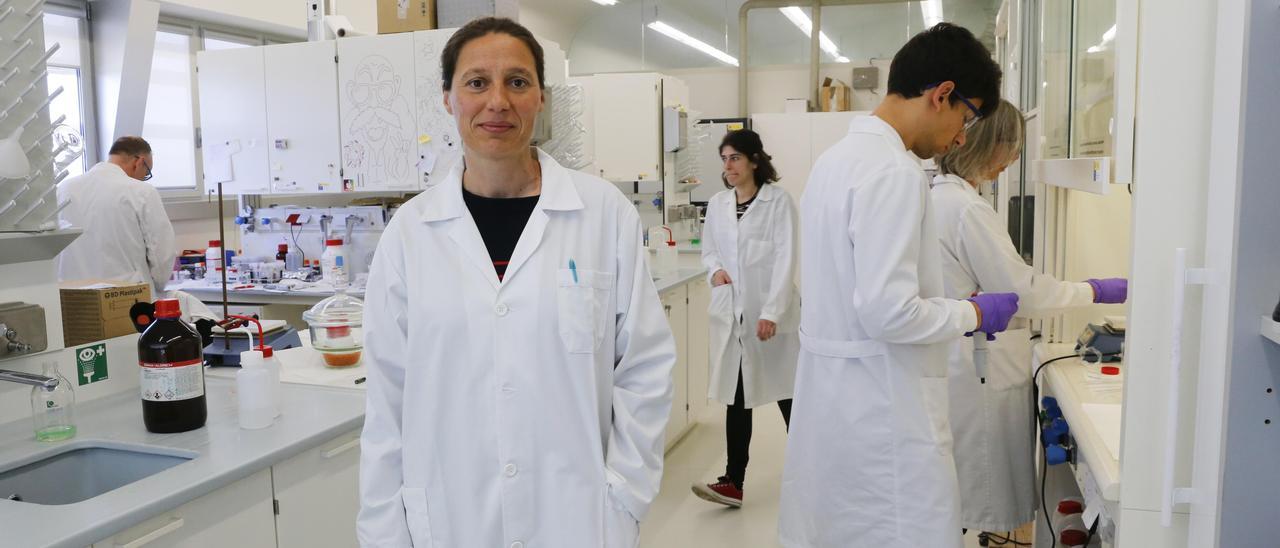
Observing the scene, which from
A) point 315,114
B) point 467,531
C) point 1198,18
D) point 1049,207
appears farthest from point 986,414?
point 315,114

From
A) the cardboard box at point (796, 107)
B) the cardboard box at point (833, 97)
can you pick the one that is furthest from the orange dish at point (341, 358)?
the cardboard box at point (833, 97)

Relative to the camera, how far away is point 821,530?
200cm

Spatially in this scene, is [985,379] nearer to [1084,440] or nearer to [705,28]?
[1084,440]

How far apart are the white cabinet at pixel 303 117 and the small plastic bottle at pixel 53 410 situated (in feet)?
9.66

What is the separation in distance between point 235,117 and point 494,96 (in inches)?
164

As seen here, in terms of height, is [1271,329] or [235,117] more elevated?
[235,117]

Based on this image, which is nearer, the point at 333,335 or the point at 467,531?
the point at 467,531

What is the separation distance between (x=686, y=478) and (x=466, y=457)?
2.76 metres

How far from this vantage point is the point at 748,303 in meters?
3.82

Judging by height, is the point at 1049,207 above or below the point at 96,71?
below

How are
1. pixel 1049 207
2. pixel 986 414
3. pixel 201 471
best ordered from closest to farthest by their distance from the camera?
1. pixel 201 471
2. pixel 986 414
3. pixel 1049 207

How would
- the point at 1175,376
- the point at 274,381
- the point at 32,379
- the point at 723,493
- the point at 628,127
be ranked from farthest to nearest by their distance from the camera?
the point at 628,127 < the point at 723,493 < the point at 274,381 < the point at 32,379 < the point at 1175,376

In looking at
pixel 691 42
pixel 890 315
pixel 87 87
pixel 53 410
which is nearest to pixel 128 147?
pixel 87 87

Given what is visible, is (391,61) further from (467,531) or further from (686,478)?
(467,531)
